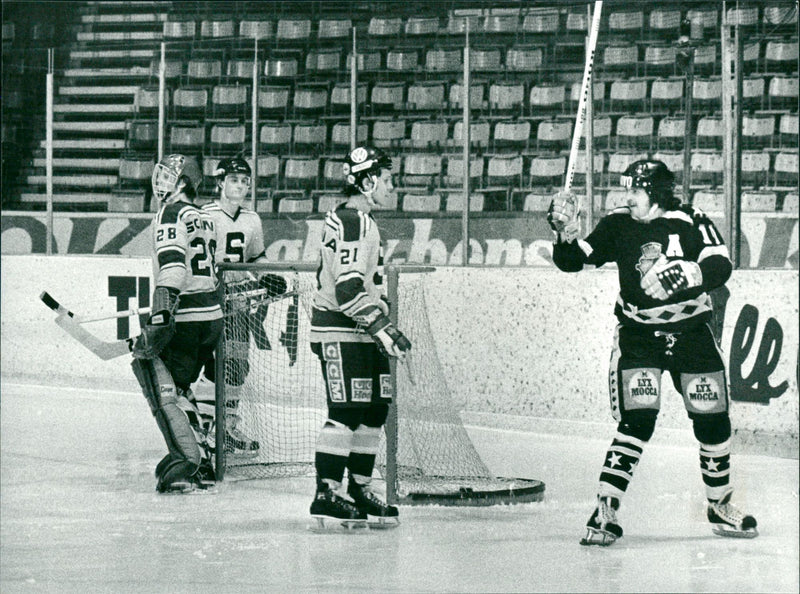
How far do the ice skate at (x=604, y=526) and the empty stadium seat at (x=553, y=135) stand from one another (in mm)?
Result: 5220

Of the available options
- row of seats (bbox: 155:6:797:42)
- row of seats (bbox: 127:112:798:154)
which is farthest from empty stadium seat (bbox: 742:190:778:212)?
row of seats (bbox: 155:6:797:42)

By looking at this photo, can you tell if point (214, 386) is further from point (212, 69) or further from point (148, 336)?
point (212, 69)

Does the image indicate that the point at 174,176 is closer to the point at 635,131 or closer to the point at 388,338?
the point at 388,338

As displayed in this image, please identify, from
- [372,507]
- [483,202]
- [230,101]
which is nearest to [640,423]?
[372,507]

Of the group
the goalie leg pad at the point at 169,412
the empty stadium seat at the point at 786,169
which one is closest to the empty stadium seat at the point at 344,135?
the empty stadium seat at the point at 786,169

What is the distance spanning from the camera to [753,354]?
6.55 metres

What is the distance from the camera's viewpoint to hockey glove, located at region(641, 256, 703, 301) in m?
4.67

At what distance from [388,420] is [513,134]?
15.5 feet

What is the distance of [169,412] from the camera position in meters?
5.64

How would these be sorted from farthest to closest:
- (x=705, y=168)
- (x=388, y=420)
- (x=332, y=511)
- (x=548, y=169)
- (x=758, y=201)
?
(x=548, y=169), (x=758, y=201), (x=705, y=168), (x=388, y=420), (x=332, y=511)

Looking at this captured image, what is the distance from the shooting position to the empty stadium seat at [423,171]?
9742 millimetres

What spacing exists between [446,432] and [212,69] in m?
4.46

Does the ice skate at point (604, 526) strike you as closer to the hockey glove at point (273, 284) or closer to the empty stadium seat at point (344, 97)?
the hockey glove at point (273, 284)

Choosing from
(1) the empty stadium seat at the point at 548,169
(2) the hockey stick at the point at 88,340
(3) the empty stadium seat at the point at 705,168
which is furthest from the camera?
(1) the empty stadium seat at the point at 548,169
